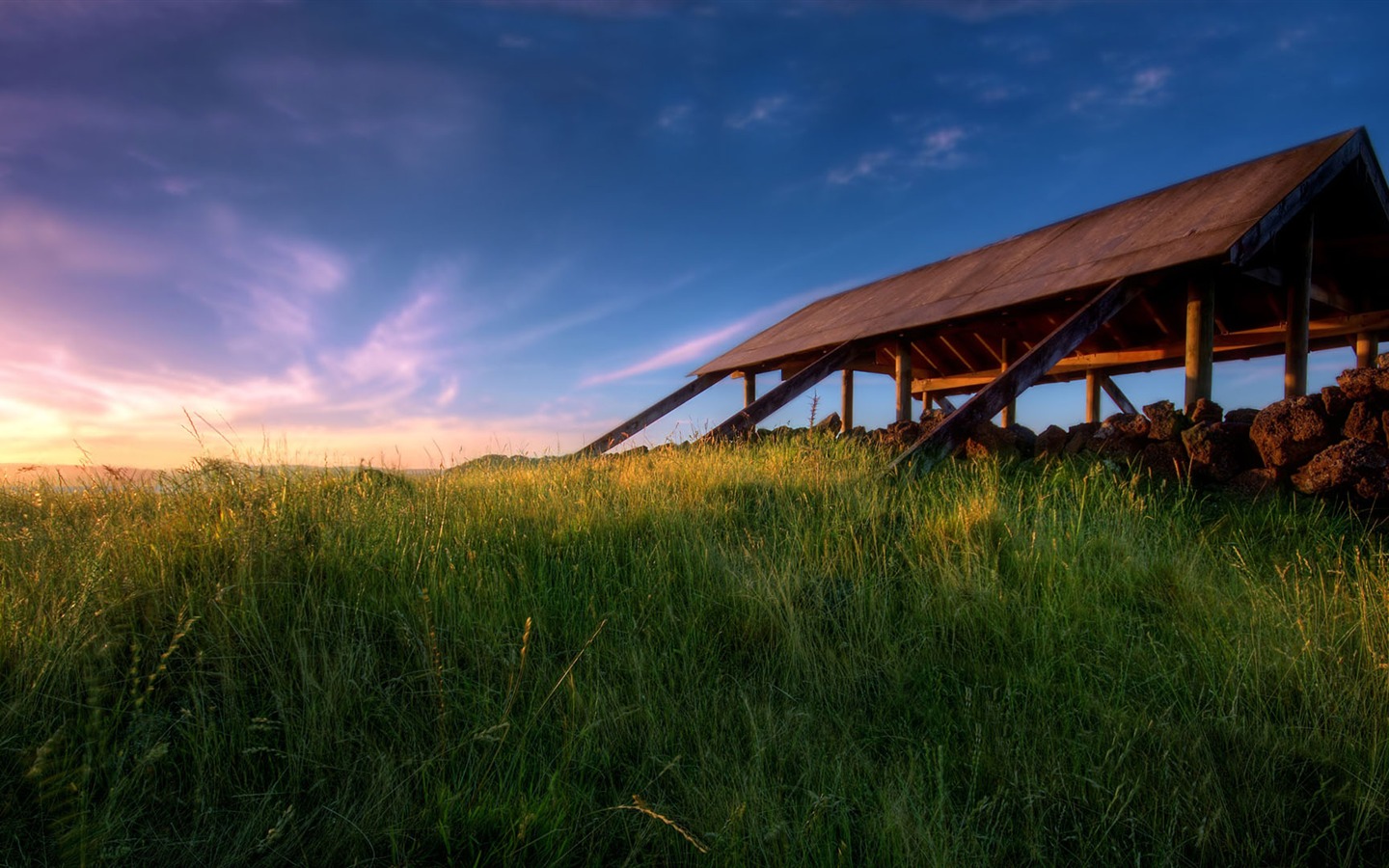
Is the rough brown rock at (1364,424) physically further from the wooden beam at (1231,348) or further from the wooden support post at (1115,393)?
the wooden support post at (1115,393)

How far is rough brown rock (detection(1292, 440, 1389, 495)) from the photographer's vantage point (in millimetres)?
5098

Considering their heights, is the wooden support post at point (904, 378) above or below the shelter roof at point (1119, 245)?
below

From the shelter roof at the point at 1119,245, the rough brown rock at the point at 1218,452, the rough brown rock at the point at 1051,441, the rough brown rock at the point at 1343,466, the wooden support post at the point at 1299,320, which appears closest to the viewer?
the rough brown rock at the point at 1343,466

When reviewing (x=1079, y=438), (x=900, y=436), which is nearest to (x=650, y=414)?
(x=900, y=436)

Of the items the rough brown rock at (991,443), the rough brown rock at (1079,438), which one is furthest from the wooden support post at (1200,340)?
the rough brown rock at (991,443)

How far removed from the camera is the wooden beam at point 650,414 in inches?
453

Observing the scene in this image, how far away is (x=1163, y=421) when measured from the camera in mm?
6238

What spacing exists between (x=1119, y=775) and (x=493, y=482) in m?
5.24

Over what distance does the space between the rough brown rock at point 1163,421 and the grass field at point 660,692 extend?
1.94m

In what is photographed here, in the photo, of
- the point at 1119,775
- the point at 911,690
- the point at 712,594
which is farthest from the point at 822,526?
the point at 1119,775

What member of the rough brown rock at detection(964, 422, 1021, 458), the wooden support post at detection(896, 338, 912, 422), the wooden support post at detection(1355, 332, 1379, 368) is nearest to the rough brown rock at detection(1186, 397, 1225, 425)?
the rough brown rock at detection(964, 422, 1021, 458)

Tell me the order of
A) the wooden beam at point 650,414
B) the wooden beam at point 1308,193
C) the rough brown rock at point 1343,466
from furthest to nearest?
1. the wooden beam at point 650,414
2. the wooden beam at point 1308,193
3. the rough brown rock at point 1343,466

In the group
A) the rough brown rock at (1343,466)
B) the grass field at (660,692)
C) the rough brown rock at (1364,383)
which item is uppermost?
the rough brown rock at (1364,383)

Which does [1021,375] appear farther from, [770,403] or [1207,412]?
[770,403]
